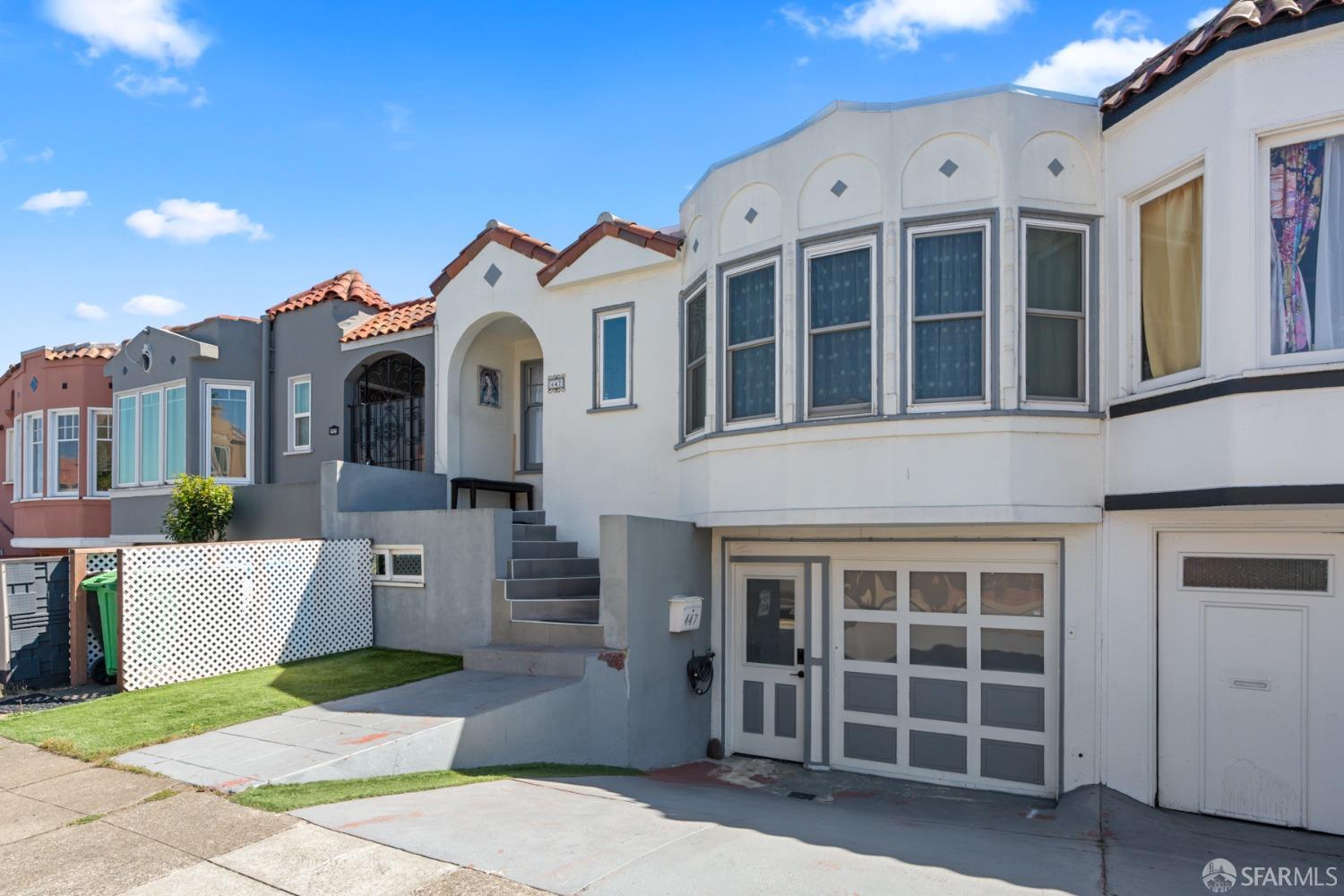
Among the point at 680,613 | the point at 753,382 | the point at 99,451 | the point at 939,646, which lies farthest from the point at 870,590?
the point at 99,451

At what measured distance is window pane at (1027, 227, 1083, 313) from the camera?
8.41 meters

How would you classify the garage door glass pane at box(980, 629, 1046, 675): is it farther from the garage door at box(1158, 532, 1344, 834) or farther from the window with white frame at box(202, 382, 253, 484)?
the window with white frame at box(202, 382, 253, 484)

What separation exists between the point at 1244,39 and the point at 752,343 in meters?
4.96

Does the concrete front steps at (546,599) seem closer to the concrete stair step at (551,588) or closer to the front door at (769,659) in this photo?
the concrete stair step at (551,588)

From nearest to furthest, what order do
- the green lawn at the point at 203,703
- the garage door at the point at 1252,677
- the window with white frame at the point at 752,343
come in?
the garage door at the point at 1252,677
the green lawn at the point at 203,703
the window with white frame at the point at 752,343

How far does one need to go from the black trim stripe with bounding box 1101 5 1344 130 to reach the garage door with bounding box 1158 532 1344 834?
153 inches

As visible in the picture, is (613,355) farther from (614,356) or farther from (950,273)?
(950,273)

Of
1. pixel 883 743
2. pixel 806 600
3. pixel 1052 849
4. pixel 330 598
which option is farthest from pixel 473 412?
pixel 1052 849

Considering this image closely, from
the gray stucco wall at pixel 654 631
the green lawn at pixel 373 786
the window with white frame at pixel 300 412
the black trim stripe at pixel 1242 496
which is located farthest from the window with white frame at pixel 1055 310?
the window with white frame at pixel 300 412

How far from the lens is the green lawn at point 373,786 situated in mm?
6418

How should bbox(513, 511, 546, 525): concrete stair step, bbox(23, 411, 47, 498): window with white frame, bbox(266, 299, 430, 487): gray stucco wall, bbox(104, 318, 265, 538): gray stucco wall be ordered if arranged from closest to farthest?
bbox(513, 511, 546, 525): concrete stair step
bbox(266, 299, 430, 487): gray stucco wall
bbox(104, 318, 265, 538): gray stucco wall
bbox(23, 411, 47, 498): window with white frame

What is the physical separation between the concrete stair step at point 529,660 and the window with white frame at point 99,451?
14172 mm

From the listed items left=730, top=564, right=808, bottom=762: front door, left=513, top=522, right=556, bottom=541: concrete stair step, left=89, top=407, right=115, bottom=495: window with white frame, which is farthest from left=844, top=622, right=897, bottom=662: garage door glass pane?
left=89, top=407, right=115, bottom=495: window with white frame

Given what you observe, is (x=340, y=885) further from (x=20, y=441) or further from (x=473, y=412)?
(x=20, y=441)
